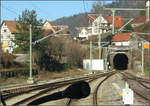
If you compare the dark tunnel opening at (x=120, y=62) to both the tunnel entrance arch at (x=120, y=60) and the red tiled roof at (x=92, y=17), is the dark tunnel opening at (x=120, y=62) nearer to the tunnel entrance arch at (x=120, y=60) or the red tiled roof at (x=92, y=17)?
the tunnel entrance arch at (x=120, y=60)

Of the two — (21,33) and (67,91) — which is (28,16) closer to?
(21,33)

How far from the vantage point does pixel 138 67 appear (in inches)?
2180

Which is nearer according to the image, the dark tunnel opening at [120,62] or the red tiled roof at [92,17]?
the red tiled roof at [92,17]

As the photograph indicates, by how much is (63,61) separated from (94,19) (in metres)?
26.2

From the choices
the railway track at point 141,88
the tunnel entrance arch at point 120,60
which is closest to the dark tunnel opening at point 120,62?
the tunnel entrance arch at point 120,60

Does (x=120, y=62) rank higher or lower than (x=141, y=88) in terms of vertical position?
lower

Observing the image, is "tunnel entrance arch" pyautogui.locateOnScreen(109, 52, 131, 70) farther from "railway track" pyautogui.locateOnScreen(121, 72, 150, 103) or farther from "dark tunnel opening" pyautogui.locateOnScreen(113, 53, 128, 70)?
"railway track" pyautogui.locateOnScreen(121, 72, 150, 103)

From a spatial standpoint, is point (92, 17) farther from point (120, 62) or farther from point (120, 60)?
point (120, 62)

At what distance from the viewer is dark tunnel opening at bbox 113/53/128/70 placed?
67.4m

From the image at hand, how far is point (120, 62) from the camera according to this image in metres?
70.2

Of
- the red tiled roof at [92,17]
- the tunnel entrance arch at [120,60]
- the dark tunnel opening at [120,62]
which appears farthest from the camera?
the dark tunnel opening at [120,62]

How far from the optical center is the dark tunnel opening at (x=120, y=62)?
221 ft

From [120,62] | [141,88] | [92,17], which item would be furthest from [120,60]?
[141,88]

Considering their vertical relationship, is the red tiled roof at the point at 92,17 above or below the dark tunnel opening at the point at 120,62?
above
